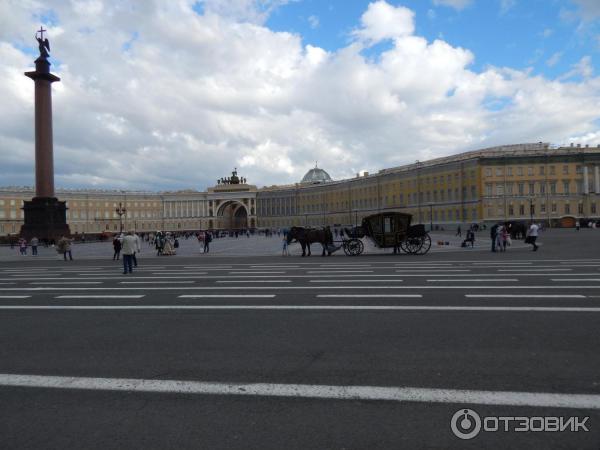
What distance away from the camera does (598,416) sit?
3824mm

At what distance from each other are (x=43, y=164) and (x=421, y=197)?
63758 mm

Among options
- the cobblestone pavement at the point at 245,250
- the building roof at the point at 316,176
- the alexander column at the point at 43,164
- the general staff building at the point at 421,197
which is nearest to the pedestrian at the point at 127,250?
the cobblestone pavement at the point at 245,250

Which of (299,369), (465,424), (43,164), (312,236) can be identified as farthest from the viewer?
(43,164)

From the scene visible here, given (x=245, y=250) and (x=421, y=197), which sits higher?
(x=421, y=197)

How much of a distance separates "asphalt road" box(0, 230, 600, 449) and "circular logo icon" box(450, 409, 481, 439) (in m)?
0.07

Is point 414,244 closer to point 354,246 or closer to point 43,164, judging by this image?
point 354,246

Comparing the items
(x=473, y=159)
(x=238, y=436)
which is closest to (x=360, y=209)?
(x=473, y=159)

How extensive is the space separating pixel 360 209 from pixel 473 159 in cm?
3286

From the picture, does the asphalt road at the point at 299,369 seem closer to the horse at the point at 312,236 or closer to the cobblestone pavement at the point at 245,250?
the horse at the point at 312,236

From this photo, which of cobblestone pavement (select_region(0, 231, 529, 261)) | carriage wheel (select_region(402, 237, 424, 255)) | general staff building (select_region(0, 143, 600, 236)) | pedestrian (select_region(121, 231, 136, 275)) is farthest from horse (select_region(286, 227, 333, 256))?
general staff building (select_region(0, 143, 600, 236))

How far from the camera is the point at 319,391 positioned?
15.0 feet

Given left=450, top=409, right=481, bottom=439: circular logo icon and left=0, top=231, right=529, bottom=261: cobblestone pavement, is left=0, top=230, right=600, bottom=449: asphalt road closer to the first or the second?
left=450, top=409, right=481, bottom=439: circular logo icon

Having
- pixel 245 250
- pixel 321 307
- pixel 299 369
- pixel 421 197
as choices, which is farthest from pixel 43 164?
pixel 421 197

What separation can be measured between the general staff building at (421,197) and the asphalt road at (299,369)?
6795cm
